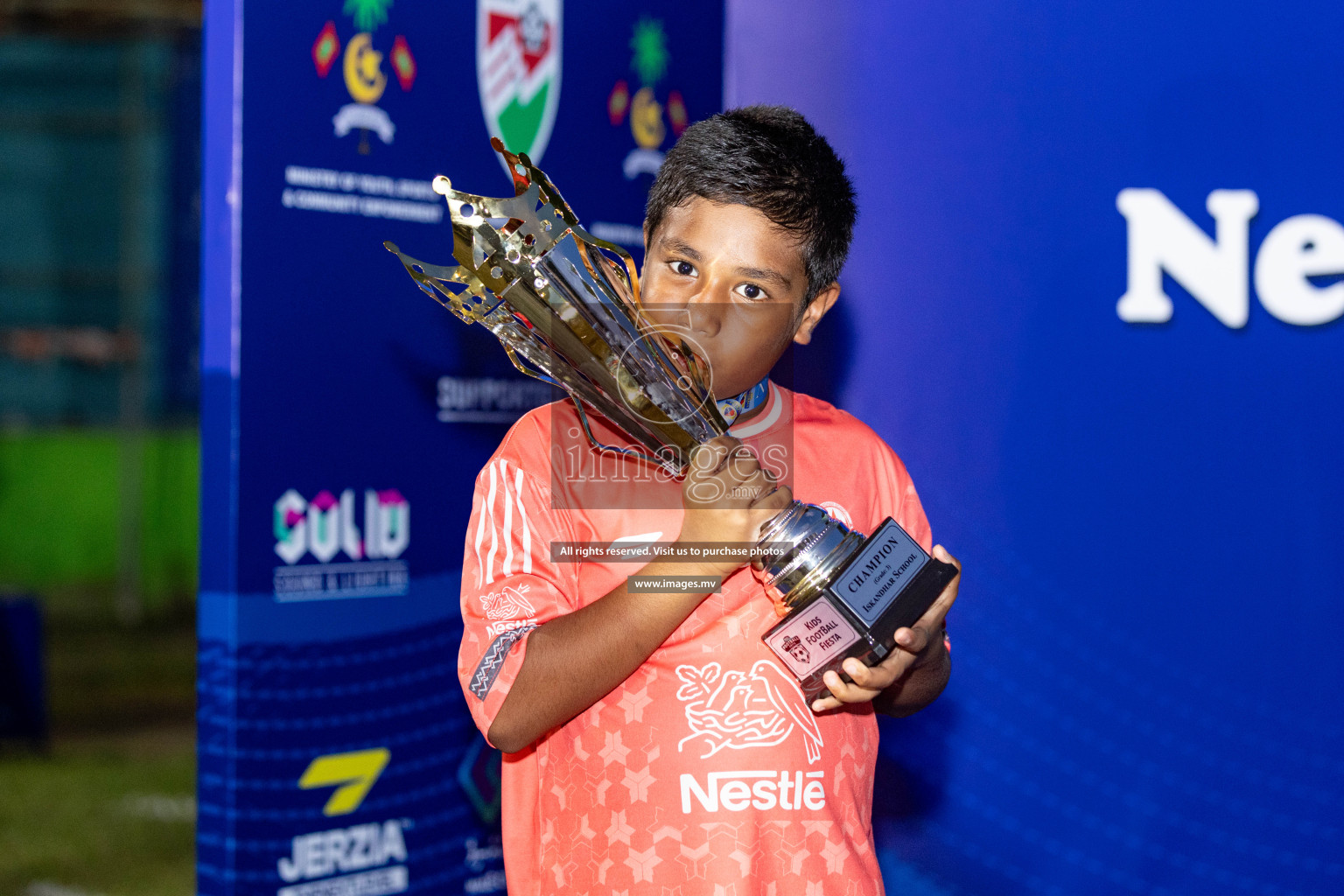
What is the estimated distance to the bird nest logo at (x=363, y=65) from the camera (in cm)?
240

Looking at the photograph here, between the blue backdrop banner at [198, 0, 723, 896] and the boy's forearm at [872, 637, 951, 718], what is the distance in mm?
1340

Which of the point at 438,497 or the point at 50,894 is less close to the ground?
the point at 438,497

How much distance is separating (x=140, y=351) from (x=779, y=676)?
10.8 meters

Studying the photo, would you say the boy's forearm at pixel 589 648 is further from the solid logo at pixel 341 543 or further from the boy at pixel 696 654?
the solid logo at pixel 341 543

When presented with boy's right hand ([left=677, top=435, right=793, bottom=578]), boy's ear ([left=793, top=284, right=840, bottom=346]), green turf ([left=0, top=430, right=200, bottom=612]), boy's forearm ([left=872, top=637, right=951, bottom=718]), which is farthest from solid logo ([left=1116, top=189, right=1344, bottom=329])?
green turf ([left=0, top=430, right=200, bottom=612])

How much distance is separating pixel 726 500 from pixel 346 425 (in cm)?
147

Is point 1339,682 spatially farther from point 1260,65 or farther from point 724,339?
point 724,339

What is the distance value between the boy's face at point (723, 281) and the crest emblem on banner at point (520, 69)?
1463 millimetres

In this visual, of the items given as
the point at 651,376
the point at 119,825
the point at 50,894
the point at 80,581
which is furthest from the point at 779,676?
the point at 80,581

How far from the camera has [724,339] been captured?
1314mm

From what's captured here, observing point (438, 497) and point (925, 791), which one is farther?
point (925, 791)

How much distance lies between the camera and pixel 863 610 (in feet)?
3.93

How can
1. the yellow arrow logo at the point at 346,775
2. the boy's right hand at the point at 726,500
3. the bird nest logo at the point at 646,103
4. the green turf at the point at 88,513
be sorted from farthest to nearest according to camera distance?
the green turf at the point at 88,513
the bird nest logo at the point at 646,103
the yellow arrow logo at the point at 346,775
the boy's right hand at the point at 726,500

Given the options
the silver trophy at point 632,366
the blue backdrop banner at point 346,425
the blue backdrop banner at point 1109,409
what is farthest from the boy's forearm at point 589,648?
the blue backdrop banner at point 1109,409
